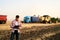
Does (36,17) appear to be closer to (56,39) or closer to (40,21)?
(40,21)

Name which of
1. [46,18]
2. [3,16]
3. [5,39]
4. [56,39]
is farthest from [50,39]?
[46,18]

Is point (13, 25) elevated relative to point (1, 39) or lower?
elevated

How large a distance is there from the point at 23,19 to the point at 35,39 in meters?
32.7

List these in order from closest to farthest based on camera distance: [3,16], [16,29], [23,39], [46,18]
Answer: [16,29], [23,39], [3,16], [46,18]

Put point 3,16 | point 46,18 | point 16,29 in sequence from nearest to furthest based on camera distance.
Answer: point 16,29, point 3,16, point 46,18

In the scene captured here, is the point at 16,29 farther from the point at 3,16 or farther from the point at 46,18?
the point at 46,18

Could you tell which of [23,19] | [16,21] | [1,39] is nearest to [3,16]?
[23,19]

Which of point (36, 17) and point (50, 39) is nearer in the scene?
point (50, 39)

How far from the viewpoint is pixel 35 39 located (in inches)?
→ 595

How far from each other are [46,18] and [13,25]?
35720 mm

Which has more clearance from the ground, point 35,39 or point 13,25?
point 13,25

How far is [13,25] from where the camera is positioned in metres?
11.1

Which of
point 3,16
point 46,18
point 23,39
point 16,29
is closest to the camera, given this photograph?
point 16,29

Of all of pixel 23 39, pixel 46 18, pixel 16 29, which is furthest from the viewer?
pixel 46 18
